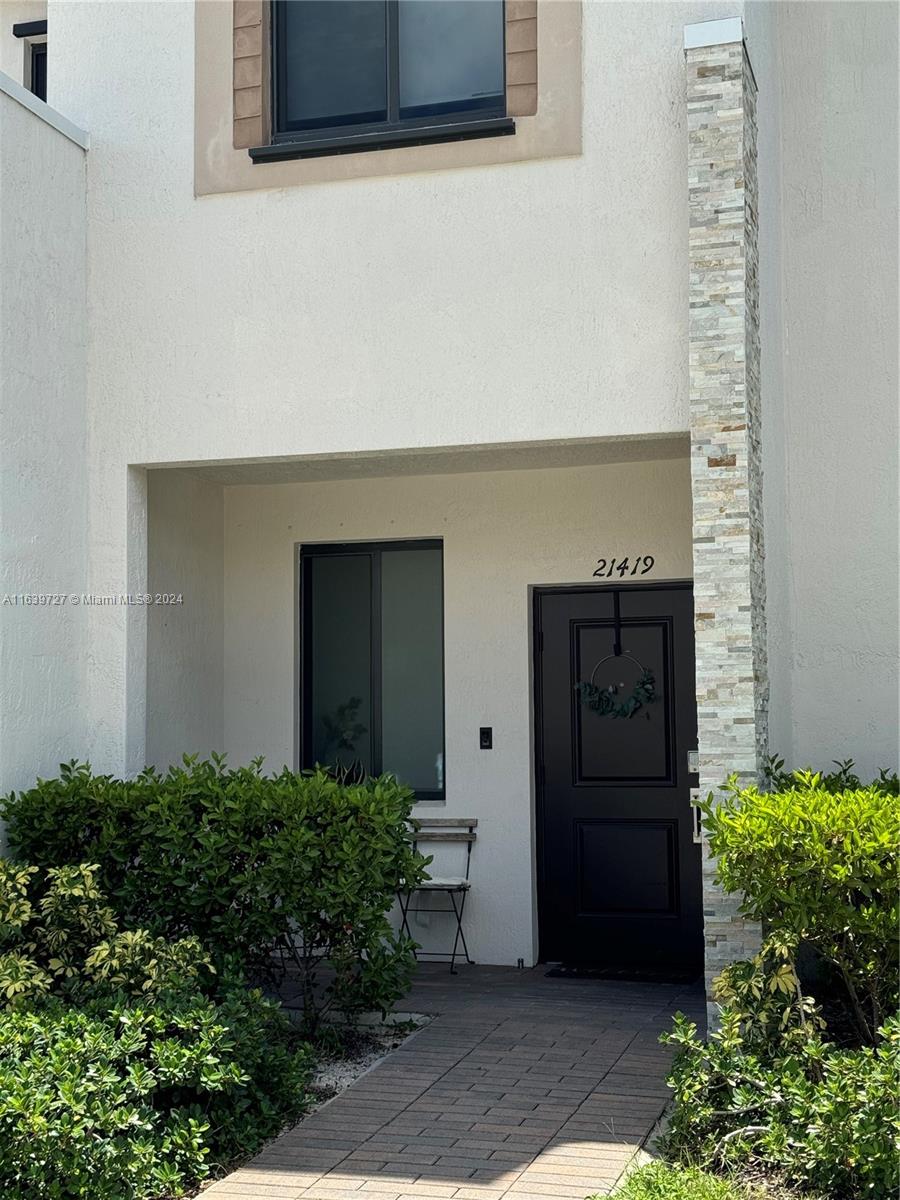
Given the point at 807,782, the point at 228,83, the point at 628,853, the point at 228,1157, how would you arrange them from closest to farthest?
1. the point at 228,1157
2. the point at 807,782
3. the point at 228,83
4. the point at 628,853

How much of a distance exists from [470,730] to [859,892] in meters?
3.65

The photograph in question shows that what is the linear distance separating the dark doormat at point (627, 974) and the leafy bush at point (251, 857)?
1822mm

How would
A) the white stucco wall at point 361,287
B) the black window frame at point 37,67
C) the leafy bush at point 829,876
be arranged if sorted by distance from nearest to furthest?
the leafy bush at point 829,876 < the white stucco wall at point 361,287 < the black window frame at point 37,67

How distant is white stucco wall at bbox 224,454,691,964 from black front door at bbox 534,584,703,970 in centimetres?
18

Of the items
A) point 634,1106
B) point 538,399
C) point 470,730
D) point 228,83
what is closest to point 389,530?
point 470,730

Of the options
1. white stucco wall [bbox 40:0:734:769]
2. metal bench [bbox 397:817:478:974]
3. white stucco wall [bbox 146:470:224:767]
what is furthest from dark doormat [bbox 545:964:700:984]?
white stucco wall [bbox 40:0:734:769]

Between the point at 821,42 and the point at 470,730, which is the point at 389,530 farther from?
the point at 821,42

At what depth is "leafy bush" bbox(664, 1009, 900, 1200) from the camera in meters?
4.68

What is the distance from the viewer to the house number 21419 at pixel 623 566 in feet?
27.9

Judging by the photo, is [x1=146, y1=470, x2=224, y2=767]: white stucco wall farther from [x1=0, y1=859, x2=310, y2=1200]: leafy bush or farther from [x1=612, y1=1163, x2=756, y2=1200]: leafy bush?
[x1=612, y1=1163, x2=756, y2=1200]: leafy bush

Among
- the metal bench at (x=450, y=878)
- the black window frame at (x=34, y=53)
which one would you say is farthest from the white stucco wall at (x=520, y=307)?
the black window frame at (x=34, y=53)

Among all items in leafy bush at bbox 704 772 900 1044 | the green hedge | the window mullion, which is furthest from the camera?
the window mullion

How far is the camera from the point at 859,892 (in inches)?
216

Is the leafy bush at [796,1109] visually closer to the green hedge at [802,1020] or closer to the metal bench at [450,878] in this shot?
the green hedge at [802,1020]
